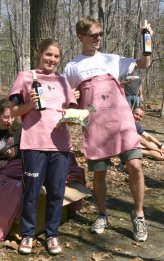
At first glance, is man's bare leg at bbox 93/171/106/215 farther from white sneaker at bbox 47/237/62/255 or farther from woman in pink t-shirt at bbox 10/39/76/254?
white sneaker at bbox 47/237/62/255

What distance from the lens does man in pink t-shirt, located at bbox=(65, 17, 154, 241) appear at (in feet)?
12.1

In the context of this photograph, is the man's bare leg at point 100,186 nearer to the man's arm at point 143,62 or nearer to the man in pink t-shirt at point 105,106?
the man in pink t-shirt at point 105,106

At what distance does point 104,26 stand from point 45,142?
1087 cm

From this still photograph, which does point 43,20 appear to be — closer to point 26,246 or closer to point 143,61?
point 143,61

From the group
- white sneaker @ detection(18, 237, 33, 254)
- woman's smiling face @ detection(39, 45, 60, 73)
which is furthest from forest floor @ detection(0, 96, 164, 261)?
woman's smiling face @ detection(39, 45, 60, 73)

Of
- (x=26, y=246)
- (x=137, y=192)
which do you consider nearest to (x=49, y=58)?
(x=137, y=192)

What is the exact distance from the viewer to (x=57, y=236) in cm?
367

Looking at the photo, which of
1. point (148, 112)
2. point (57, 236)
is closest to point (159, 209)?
point (57, 236)

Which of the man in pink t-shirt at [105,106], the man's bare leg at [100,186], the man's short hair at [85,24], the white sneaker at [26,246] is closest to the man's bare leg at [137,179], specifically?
the man in pink t-shirt at [105,106]

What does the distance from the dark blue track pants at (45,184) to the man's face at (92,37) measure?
1.00 meters

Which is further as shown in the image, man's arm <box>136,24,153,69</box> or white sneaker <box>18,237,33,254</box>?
man's arm <box>136,24,153,69</box>

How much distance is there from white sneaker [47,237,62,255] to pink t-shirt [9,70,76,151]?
0.79 metres

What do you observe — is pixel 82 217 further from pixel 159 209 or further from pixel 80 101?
pixel 80 101

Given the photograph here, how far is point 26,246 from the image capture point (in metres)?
3.47
